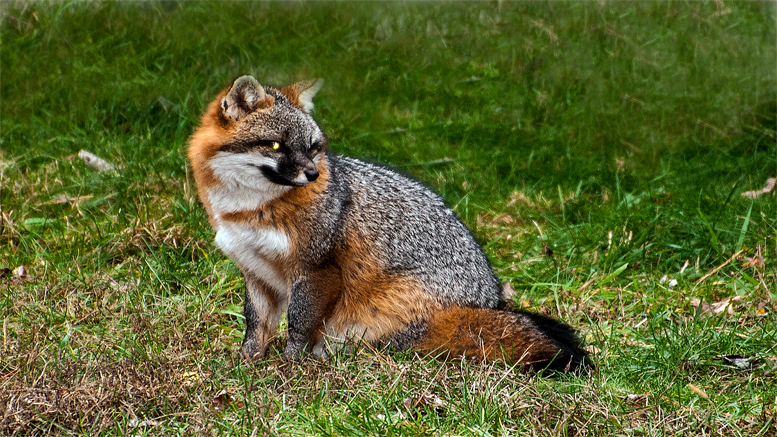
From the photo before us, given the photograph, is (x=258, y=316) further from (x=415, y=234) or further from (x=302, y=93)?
(x=302, y=93)

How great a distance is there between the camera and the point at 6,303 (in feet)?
16.4

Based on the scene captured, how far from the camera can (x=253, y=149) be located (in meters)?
4.24

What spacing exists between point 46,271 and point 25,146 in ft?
8.26

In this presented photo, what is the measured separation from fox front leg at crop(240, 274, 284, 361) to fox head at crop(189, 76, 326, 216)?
57cm

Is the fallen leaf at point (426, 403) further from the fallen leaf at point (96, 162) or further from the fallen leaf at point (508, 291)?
the fallen leaf at point (96, 162)

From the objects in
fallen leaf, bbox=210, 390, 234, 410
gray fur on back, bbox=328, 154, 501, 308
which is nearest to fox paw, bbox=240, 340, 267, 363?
fallen leaf, bbox=210, 390, 234, 410

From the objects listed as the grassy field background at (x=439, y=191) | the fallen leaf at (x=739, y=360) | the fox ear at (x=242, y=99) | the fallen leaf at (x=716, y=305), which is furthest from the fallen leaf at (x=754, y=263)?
the fox ear at (x=242, y=99)

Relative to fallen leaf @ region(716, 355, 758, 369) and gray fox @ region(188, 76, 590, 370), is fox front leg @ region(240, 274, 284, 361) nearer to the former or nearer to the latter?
gray fox @ region(188, 76, 590, 370)

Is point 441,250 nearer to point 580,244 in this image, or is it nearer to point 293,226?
point 293,226

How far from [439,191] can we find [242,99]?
276cm

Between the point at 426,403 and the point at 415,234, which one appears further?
the point at 415,234

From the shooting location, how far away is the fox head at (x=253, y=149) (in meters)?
4.21

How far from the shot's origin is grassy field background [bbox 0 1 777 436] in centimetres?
371

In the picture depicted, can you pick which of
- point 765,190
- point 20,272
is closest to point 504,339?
point 20,272
